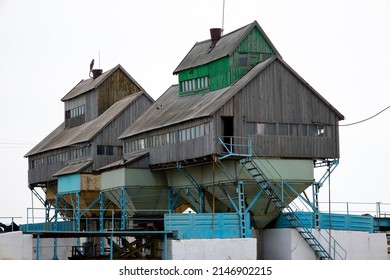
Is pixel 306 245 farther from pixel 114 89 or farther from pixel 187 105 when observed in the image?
pixel 114 89

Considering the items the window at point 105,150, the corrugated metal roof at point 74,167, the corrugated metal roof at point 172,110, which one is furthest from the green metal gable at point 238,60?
the window at point 105,150

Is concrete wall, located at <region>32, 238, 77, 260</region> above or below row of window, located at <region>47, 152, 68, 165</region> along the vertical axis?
below

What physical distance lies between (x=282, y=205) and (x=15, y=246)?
16.3m

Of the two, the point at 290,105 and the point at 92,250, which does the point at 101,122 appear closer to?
the point at 92,250

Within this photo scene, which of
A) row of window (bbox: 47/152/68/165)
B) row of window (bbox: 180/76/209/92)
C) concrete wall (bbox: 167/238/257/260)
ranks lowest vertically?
concrete wall (bbox: 167/238/257/260)

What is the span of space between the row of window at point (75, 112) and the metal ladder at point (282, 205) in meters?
30.4

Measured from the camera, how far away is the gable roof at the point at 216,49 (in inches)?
2714

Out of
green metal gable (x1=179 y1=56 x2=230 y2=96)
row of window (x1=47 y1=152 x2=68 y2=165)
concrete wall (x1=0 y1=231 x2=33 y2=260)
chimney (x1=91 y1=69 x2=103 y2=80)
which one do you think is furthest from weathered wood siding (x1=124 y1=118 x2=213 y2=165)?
chimney (x1=91 y1=69 x2=103 y2=80)

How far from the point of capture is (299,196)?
2613 inches

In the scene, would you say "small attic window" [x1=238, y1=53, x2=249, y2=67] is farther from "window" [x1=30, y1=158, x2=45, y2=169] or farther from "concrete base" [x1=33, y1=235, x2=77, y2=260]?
"window" [x1=30, y1=158, x2=45, y2=169]

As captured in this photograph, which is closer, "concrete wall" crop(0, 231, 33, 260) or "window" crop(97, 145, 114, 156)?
"concrete wall" crop(0, 231, 33, 260)

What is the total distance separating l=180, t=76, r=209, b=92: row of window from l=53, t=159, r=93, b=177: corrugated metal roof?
431 inches

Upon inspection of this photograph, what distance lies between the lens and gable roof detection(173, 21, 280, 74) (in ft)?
226

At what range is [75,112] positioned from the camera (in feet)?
310
